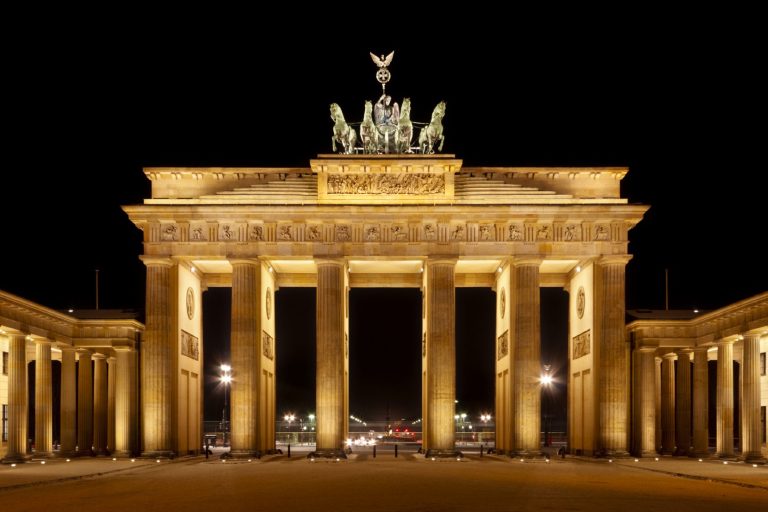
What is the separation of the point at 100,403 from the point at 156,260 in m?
13.1

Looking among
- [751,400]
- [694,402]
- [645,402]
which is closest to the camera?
[751,400]

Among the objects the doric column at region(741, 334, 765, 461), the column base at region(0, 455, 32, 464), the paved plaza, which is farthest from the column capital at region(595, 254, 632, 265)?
the column base at region(0, 455, 32, 464)

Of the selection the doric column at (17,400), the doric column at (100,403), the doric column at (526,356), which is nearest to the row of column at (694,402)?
the doric column at (526,356)

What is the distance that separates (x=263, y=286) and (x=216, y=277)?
22.9 ft

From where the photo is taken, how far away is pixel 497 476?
39750 millimetres

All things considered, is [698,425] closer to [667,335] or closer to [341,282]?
[667,335]

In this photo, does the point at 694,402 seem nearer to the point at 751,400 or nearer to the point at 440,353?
the point at 751,400

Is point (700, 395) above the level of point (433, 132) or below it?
below

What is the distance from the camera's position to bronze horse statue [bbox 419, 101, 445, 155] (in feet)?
196

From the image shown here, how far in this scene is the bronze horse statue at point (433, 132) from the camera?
59.7m

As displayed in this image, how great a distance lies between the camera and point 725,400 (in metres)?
55.2

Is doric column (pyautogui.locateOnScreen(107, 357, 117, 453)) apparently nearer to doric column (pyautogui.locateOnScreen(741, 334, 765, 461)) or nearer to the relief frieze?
the relief frieze

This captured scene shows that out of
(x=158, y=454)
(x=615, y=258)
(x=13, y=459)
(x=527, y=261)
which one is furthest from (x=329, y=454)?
(x=615, y=258)

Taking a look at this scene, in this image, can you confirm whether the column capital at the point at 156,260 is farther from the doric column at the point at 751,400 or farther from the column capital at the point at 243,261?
the doric column at the point at 751,400
